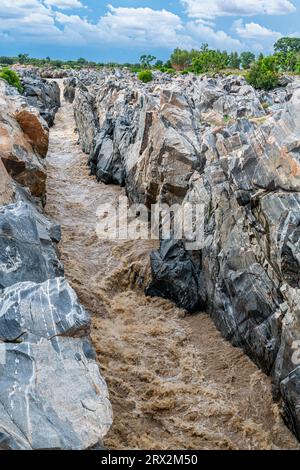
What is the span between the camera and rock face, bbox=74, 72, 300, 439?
37.3 feet

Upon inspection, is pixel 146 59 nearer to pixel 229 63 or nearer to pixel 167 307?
pixel 229 63

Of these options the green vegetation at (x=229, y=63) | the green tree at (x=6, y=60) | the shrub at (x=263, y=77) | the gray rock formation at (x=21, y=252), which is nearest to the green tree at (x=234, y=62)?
the green vegetation at (x=229, y=63)

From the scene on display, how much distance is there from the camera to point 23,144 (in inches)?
829

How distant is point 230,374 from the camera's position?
13164 mm

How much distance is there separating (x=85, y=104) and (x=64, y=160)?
331 inches

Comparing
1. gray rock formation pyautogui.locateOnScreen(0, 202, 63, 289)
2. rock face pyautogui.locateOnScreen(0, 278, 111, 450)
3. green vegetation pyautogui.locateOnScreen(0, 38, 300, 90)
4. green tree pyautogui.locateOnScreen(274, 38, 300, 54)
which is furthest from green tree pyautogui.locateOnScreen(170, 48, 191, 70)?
rock face pyautogui.locateOnScreen(0, 278, 111, 450)

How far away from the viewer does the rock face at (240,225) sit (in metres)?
11.4

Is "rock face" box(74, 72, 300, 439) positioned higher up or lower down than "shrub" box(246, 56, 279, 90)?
lower down

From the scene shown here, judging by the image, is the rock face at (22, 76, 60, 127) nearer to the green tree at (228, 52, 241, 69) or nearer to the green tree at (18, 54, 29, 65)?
the green tree at (228, 52, 241, 69)

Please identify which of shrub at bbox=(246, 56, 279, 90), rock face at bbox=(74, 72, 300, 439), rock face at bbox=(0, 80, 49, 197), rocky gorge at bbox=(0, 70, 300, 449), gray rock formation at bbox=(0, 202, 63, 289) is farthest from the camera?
shrub at bbox=(246, 56, 279, 90)

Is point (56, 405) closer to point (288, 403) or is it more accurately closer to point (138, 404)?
point (138, 404)

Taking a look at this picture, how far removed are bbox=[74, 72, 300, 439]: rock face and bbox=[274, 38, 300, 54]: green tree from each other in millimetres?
95837

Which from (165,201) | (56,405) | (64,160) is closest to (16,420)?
(56,405)

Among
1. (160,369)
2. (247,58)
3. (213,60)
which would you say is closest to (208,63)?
(213,60)
